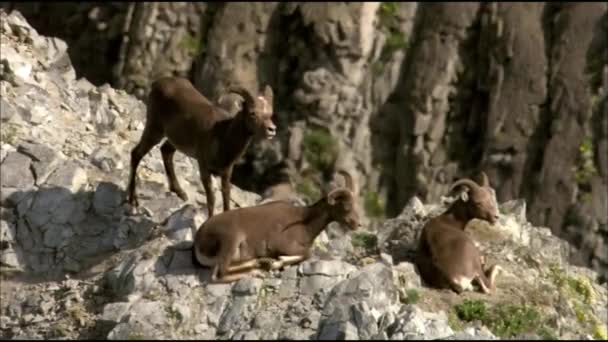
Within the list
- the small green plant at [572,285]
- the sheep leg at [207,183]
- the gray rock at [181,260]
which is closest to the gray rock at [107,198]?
the sheep leg at [207,183]

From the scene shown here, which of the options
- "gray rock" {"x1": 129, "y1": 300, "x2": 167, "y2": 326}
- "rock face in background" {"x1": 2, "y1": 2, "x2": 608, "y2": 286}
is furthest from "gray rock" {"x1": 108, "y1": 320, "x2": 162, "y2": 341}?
"rock face in background" {"x1": 2, "y1": 2, "x2": 608, "y2": 286}

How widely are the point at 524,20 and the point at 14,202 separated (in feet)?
79.3

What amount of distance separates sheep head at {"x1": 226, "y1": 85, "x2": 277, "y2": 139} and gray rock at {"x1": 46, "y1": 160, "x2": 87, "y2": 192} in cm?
369

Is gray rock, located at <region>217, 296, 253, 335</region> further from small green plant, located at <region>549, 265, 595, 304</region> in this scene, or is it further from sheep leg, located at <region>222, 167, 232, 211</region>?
small green plant, located at <region>549, 265, 595, 304</region>

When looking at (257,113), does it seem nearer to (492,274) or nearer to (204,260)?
(204,260)

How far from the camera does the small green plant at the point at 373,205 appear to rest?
39.3 meters

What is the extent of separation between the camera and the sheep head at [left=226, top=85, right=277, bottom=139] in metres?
16.5

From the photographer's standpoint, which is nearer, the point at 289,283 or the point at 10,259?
the point at 289,283

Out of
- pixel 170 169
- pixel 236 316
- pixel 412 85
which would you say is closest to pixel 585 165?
pixel 412 85

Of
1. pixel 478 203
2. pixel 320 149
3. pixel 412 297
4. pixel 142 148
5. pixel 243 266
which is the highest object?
pixel 142 148

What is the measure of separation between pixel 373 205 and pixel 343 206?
22.9 metres

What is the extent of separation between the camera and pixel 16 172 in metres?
19.3

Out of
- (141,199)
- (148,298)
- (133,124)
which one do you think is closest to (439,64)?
(133,124)

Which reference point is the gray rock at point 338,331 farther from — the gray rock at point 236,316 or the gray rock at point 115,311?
the gray rock at point 115,311
